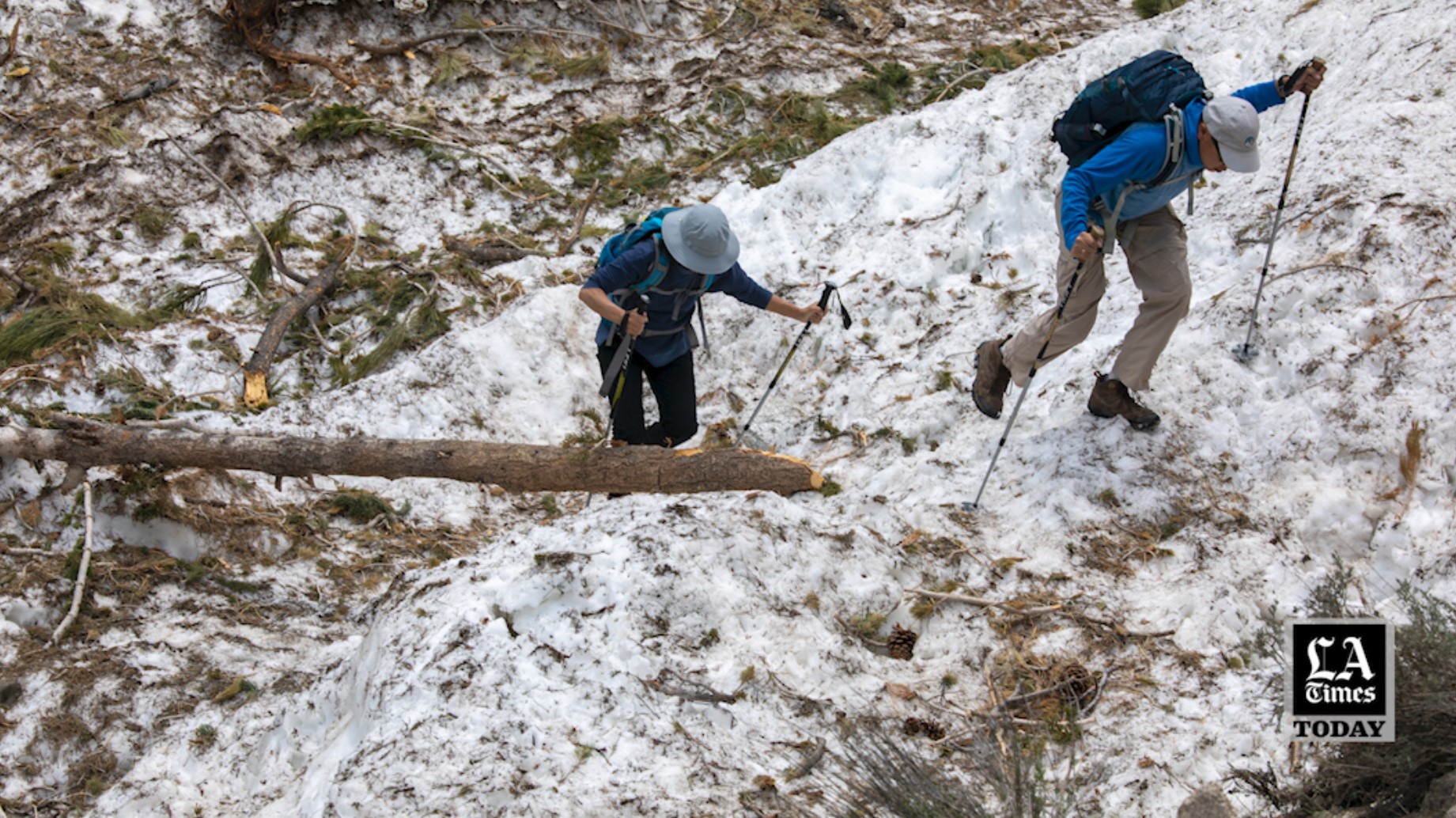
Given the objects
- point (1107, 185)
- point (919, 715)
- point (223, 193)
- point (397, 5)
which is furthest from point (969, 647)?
point (397, 5)

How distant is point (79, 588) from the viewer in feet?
19.6

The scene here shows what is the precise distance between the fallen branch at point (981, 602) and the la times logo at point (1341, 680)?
128 cm

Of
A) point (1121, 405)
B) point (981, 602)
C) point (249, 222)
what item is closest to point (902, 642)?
point (981, 602)

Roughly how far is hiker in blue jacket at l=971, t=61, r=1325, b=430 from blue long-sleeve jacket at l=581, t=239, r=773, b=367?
6.36ft

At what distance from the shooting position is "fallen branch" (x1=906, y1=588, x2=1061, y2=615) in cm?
524

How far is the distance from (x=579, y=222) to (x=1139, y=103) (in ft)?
21.8

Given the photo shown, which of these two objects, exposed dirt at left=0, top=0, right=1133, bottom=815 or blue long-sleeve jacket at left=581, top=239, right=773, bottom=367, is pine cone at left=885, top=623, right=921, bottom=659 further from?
exposed dirt at left=0, top=0, right=1133, bottom=815

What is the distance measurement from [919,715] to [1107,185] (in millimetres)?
3142

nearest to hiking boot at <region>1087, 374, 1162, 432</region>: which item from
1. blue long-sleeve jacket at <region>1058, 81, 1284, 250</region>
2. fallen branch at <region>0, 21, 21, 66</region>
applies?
blue long-sleeve jacket at <region>1058, 81, 1284, 250</region>

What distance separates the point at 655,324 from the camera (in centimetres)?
654

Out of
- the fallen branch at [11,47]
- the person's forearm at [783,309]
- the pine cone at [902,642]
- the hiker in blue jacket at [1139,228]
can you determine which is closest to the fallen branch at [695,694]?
the pine cone at [902,642]

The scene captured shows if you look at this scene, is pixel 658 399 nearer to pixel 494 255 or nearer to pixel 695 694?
pixel 695 694

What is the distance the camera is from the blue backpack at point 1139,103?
546 centimetres

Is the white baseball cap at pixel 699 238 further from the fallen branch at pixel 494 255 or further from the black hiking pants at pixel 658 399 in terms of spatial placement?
the fallen branch at pixel 494 255
